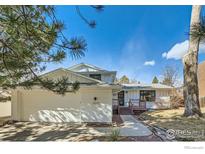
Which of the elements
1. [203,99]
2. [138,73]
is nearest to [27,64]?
[138,73]

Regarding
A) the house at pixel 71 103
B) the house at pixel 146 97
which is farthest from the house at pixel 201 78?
the house at pixel 71 103

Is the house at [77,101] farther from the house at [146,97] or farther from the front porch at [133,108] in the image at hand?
the front porch at [133,108]

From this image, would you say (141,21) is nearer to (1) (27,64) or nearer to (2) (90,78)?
(1) (27,64)

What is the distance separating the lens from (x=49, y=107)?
4.65 m

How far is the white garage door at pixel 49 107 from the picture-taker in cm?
461

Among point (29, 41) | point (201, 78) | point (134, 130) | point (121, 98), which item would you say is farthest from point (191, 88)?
point (29, 41)

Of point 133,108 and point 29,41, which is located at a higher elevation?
point 29,41

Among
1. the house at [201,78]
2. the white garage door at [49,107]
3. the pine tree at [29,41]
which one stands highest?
the pine tree at [29,41]

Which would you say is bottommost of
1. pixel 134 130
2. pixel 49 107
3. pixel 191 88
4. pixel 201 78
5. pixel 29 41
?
pixel 134 130

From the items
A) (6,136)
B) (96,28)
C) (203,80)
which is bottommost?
(6,136)

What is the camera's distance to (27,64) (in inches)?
121

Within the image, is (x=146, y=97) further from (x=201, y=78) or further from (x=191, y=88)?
(x=201, y=78)

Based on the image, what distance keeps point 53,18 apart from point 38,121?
2473mm

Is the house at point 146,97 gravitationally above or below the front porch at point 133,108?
above
